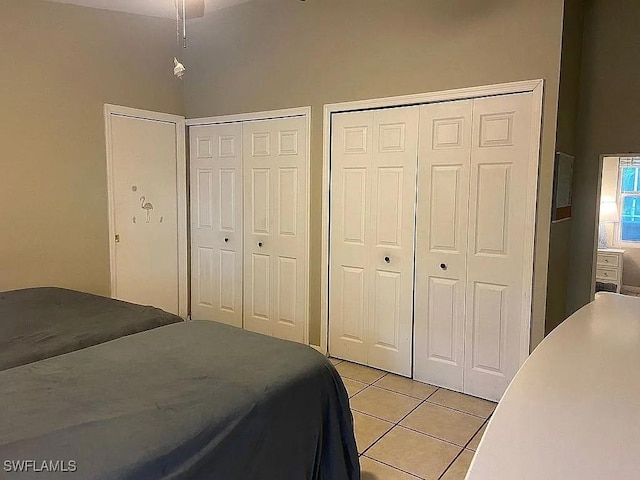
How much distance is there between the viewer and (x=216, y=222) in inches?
188

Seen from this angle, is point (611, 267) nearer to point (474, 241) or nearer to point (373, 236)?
point (474, 241)

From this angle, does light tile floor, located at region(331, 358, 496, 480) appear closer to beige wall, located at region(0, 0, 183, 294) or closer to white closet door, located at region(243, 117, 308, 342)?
white closet door, located at region(243, 117, 308, 342)

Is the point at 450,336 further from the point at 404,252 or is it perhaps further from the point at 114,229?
the point at 114,229

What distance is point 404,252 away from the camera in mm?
3613

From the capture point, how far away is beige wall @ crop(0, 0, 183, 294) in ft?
12.0

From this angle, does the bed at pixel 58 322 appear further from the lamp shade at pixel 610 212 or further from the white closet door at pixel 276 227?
the lamp shade at pixel 610 212

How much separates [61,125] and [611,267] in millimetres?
6021

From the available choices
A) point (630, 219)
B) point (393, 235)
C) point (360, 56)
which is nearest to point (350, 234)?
point (393, 235)

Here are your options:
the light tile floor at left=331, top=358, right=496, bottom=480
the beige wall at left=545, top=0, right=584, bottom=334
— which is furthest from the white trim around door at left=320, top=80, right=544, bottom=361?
the light tile floor at left=331, top=358, right=496, bottom=480

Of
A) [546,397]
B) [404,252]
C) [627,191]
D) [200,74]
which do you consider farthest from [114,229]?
[627,191]

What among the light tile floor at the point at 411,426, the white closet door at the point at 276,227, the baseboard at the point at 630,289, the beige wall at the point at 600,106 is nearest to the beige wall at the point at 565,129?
the beige wall at the point at 600,106

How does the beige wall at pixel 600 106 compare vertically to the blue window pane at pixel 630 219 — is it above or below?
above

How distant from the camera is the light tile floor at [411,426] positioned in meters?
2.54

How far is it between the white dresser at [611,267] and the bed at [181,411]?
16.1 feet
